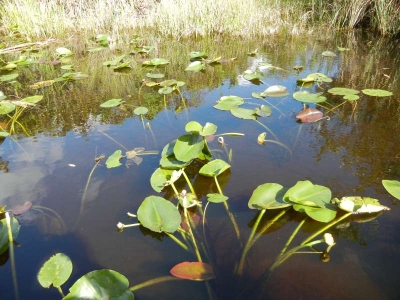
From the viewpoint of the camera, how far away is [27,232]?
3.51ft

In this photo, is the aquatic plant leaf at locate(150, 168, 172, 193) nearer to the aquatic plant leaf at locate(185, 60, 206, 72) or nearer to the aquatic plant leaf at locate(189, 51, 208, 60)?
the aquatic plant leaf at locate(185, 60, 206, 72)

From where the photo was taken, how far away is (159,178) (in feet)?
4.08

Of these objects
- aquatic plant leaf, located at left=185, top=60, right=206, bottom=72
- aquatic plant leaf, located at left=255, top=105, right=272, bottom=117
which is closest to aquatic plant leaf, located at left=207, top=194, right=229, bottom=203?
aquatic plant leaf, located at left=255, top=105, right=272, bottom=117

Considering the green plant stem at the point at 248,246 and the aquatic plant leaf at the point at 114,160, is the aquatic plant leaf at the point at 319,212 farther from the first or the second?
the aquatic plant leaf at the point at 114,160

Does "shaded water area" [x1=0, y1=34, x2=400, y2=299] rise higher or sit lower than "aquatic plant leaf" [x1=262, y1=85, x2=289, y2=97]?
lower

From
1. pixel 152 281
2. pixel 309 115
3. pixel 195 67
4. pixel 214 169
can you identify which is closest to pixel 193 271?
pixel 152 281

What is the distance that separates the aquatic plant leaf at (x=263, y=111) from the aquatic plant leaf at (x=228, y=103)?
0.51 ft

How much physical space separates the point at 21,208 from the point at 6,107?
1.15 meters

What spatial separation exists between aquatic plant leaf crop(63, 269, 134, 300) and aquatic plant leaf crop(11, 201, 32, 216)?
0.51 m

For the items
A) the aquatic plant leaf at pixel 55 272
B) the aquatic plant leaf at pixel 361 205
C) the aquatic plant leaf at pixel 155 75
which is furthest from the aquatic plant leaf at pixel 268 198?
the aquatic plant leaf at pixel 155 75

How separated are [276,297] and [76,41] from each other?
4.19 metres

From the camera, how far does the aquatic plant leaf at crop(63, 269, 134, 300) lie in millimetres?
773

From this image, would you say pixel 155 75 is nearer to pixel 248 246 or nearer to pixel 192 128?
pixel 192 128

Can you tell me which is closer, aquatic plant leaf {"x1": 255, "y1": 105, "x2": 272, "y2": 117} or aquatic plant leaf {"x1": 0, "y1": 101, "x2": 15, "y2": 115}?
aquatic plant leaf {"x1": 255, "y1": 105, "x2": 272, "y2": 117}
